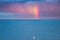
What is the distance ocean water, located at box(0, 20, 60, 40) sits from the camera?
3.15ft

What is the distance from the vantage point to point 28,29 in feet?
3.21

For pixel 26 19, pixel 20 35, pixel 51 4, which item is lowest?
pixel 20 35

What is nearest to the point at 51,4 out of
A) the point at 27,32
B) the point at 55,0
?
the point at 55,0

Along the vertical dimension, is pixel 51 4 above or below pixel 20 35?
above

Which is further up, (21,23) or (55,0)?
(55,0)

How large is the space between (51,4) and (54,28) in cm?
21

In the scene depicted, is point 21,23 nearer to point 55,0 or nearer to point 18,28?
point 18,28

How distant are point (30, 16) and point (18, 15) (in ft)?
0.35

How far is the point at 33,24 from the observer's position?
3.22ft

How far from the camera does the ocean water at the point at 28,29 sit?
3.15 ft

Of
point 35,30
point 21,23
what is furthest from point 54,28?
point 21,23

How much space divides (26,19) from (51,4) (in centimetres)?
25

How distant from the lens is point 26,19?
1.01 metres

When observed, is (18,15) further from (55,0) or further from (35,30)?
(55,0)
